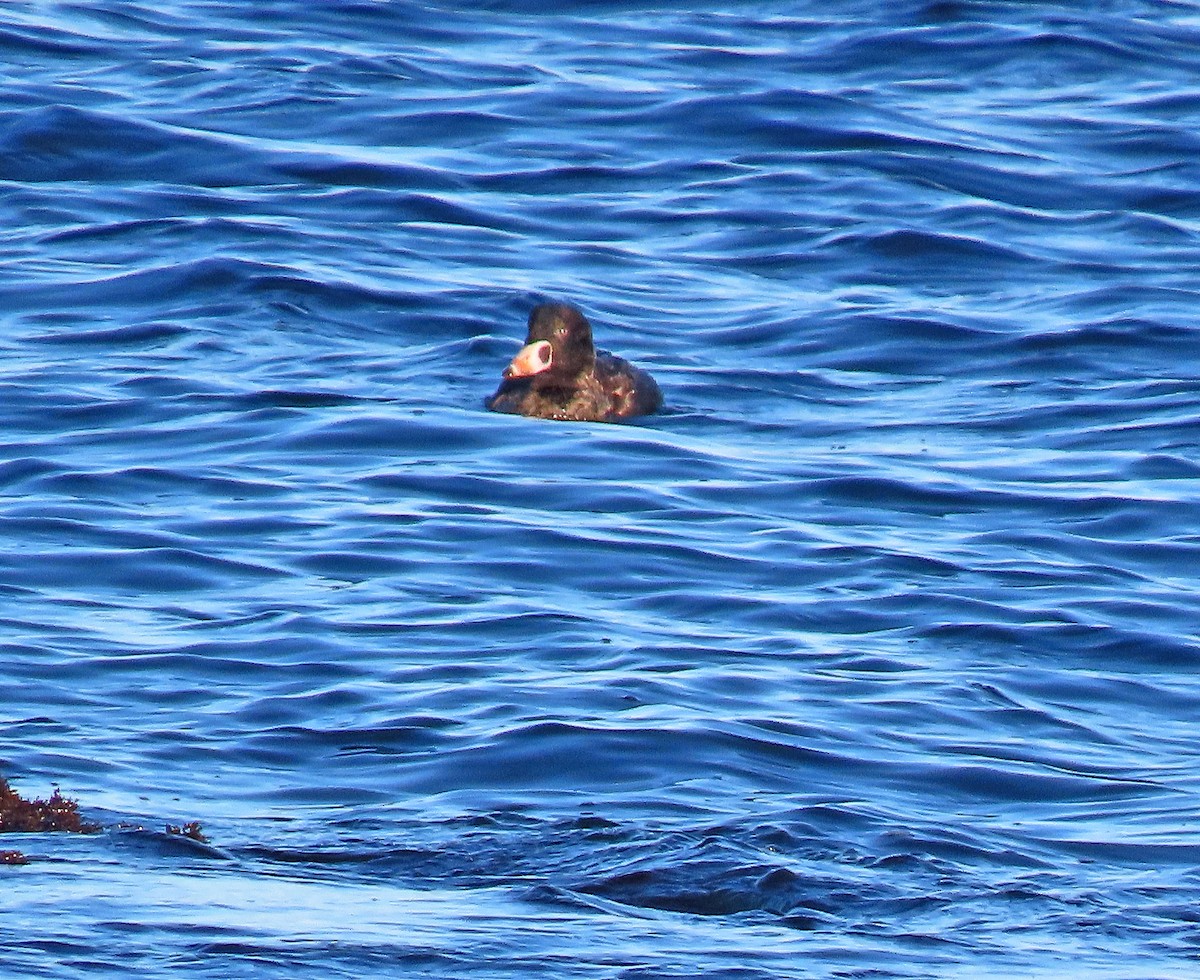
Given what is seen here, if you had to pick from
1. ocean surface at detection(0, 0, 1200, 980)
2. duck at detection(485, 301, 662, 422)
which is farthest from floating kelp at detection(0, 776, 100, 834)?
duck at detection(485, 301, 662, 422)

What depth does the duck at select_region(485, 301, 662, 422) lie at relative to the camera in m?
14.1

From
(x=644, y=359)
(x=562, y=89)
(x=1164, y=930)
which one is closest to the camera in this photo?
(x=1164, y=930)

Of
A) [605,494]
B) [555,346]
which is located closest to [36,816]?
[605,494]

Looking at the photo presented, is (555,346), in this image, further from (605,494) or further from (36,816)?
(36,816)

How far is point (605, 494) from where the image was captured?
500 inches

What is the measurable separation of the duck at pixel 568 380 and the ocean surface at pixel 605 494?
0.53 ft

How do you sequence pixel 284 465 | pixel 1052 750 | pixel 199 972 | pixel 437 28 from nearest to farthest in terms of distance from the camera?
pixel 199 972
pixel 1052 750
pixel 284 465
pixel 437 28

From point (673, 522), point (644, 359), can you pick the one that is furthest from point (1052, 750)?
point (644, 359)

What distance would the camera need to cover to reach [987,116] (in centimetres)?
2181

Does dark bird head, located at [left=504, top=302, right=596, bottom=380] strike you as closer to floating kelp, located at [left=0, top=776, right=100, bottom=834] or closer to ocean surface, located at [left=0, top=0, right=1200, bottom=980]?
ocean surface, located at [left=0, top=0, right=1200, bottom=980]

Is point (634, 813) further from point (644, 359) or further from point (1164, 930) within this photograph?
point (644, 359)

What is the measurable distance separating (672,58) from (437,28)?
6.97 ft

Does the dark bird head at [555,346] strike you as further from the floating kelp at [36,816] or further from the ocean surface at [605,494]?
the floating kelp at [36,816]

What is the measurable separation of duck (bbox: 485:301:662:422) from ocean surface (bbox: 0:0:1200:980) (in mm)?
161
